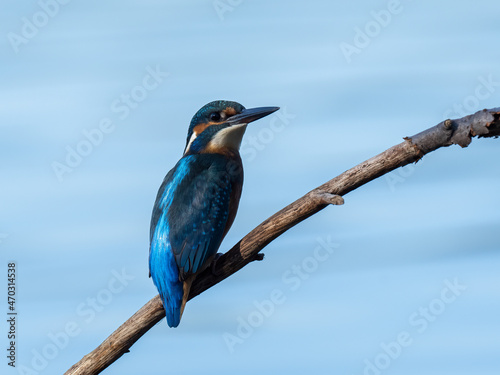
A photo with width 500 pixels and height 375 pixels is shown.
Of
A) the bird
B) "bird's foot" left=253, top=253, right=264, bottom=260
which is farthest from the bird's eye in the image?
"bird's foot" left=253, top=253, right=264, bottom=260

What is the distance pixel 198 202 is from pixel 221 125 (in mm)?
641

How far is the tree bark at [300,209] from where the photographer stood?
2715 mm

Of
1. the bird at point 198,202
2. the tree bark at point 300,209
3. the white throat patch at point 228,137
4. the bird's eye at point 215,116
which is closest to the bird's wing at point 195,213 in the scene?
the bird at point 198,202

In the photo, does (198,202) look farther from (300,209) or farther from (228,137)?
(300,209)

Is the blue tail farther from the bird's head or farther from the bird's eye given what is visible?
the bird's eye

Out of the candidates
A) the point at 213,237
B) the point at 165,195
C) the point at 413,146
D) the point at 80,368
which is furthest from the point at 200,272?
the point at 413,146

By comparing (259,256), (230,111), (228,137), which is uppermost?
(230,111)

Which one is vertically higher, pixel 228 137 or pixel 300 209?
pixel 228 137

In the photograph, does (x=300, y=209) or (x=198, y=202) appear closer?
(x=300, y=209)

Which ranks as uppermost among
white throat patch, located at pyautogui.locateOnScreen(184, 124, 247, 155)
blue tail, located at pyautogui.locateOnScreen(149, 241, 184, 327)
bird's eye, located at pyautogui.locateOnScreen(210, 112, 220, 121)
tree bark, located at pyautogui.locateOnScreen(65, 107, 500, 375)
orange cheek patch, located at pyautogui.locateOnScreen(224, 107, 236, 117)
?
bird's eye, located at pyautogui.locateOnScreen(210, 112, 220, 121)

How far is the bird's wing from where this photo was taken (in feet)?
11.9

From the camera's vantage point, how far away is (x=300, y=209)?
3.04 m

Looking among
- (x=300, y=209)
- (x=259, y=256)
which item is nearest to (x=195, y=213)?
(x=259, y=256)

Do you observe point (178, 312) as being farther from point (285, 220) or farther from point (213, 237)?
point (285, 220)
